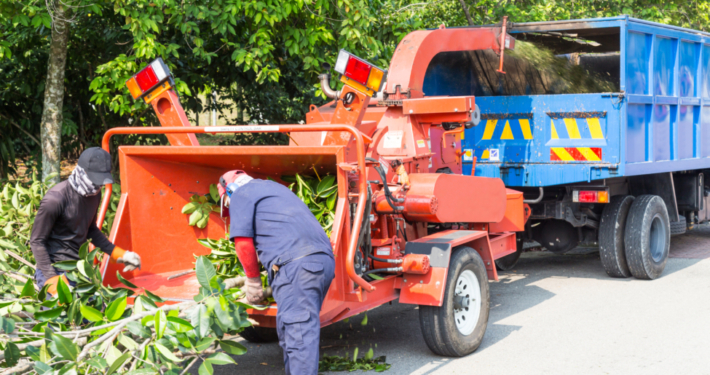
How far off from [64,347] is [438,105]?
3428 millimetres

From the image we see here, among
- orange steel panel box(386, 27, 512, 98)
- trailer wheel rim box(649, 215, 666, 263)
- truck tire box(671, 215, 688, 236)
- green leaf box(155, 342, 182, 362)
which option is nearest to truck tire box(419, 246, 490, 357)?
orange steel panel box(386, 27, 512, 98)

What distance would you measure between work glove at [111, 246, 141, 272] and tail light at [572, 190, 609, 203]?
4694 millimetres

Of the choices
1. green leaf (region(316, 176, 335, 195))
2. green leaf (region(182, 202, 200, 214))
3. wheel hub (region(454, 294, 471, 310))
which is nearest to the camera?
green leaf (region(316, 176, 335, 195))

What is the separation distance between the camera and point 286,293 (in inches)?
156

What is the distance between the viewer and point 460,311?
5.27 meters

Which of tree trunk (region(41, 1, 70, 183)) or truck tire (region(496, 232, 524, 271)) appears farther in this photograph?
truck tire (region(496, 232, 524, 271))

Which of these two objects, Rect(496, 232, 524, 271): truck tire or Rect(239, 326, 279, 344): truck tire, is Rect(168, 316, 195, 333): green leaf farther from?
Rect(496, 232, 524, 271): truck tire

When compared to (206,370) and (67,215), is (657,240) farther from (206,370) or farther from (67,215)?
(67,215)

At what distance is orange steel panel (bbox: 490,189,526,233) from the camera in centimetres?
646

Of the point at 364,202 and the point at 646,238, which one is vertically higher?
the point at 364,202

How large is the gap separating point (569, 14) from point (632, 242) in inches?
214

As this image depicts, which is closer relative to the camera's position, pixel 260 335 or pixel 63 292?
pixel 63 292

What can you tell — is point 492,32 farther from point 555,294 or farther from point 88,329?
point 88,329

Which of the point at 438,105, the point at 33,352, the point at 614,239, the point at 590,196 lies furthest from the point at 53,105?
the point at 614,239
